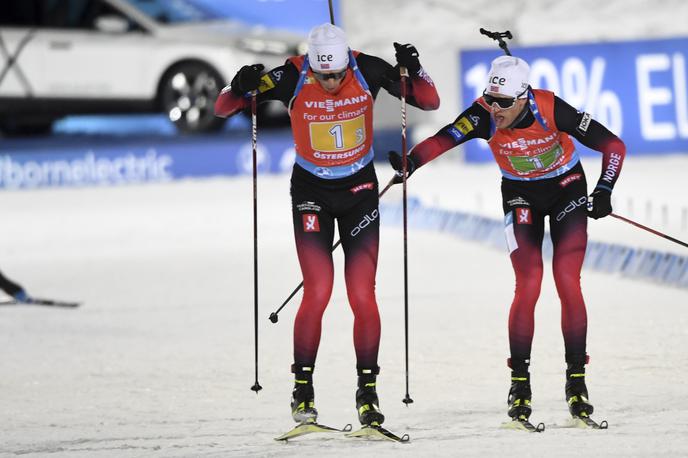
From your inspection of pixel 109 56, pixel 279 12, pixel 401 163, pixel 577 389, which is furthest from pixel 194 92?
pixel 577 389

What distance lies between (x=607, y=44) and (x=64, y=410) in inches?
537

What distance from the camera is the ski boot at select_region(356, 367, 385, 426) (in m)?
6.72

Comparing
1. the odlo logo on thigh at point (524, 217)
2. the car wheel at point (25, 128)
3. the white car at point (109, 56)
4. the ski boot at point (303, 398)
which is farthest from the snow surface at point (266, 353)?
the car wheel at point (25, 128)

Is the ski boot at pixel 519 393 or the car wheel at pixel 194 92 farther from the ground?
the car wheel at pixel 194 92

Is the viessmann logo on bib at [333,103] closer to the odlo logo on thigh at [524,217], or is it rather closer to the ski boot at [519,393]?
the odlo logo on thigh at [524,217]

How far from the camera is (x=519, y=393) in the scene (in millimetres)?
6895

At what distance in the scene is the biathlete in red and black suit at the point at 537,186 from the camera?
6.88 metres

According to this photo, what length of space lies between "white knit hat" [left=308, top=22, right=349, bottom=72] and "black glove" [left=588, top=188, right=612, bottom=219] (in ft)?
4.24

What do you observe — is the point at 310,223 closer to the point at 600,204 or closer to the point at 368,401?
the point at 368,401

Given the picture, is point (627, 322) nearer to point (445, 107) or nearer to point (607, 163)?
point (607, 163)

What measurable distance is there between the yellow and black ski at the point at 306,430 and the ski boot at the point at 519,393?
2.54 ft

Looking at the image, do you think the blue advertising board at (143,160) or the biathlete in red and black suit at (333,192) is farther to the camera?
the blue advertising board at (143,160)

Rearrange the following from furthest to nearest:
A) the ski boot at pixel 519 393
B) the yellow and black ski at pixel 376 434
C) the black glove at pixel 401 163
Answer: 1. the black glove at pixel 401 163
2. the ski boot at pixel 519 393
3. the yellow and black ski at pixel 376 434

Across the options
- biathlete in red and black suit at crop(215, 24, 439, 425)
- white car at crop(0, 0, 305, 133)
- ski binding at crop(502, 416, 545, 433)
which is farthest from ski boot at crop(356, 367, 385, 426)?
white car at crop(0, 0, 305, 133)
